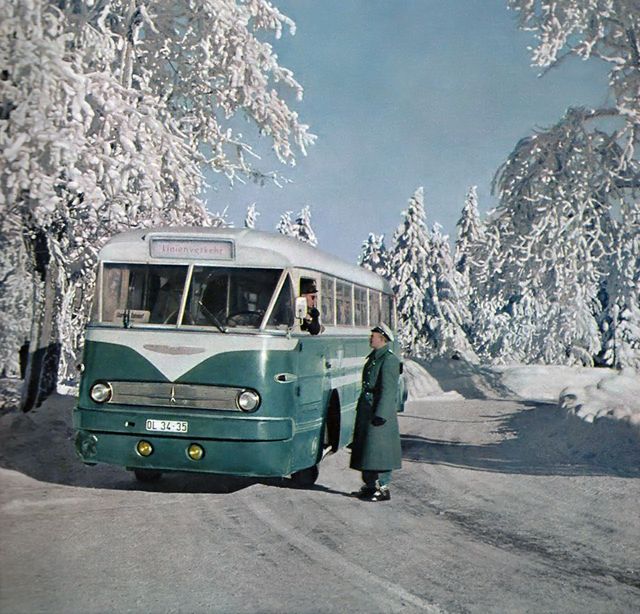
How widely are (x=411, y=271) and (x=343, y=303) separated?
41.5 metres

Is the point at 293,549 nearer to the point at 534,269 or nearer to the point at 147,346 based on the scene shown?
the point at 147,346

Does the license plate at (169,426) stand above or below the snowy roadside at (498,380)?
above

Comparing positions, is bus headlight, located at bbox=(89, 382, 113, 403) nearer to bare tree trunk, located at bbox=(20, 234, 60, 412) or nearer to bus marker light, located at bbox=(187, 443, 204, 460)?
bus marker light, located at bbox=(187, 443, 204, 460)

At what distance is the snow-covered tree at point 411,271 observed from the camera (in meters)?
53.3

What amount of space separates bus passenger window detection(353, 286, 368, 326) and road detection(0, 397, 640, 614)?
2.25 metres

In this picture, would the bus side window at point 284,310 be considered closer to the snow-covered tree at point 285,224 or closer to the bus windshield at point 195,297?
the bus windshield at point 195,297

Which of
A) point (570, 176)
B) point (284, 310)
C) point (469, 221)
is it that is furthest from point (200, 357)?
point (469, 221)

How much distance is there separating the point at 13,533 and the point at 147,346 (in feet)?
8.09

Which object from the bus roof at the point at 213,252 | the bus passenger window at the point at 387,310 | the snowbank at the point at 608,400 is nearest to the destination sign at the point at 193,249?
the bus roof at the point at 213,252

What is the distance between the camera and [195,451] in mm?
9031

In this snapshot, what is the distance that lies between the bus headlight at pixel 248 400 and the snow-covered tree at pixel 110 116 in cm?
395

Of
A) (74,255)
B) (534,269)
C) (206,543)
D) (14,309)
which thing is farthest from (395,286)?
(206,543)

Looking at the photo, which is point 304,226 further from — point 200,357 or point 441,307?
point 200,357

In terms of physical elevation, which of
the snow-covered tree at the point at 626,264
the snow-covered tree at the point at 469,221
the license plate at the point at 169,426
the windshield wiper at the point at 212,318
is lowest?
the license plate at the point at 169,426
